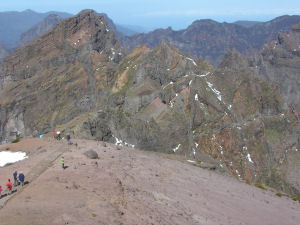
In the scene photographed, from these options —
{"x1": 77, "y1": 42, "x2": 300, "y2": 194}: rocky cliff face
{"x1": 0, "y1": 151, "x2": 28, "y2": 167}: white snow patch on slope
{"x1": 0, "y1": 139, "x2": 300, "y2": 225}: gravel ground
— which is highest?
{"x1": 0, "y1": 139, "x2": 300, "y2": 225}: gravel ground

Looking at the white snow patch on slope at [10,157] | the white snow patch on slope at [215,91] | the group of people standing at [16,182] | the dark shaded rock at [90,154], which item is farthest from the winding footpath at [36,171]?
the white snow patch on slope at [215,91]

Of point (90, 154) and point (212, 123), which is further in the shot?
point (212, 123)

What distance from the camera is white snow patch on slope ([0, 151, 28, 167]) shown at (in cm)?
6044

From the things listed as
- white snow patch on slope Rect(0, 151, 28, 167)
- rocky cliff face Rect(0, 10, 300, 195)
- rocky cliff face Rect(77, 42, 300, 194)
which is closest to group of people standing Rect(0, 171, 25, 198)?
white snow patch on slope Rect(0, 151, 28, 167)


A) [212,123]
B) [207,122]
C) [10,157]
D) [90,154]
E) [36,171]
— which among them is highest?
[36,171]

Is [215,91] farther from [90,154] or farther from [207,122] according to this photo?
[90,154]

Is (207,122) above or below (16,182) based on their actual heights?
below

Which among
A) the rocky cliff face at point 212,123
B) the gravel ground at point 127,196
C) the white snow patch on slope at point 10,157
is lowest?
the rocky cliff face at point 212,123

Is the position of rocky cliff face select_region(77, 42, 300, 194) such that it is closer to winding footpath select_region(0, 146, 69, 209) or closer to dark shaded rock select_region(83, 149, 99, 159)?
winding footpath select_region(0, 146, 69, 209)

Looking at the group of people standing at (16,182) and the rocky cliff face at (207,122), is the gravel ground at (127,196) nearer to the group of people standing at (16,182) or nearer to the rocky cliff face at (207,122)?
the group of people standing at (16,182)

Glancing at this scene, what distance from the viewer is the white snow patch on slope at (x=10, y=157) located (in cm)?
6044

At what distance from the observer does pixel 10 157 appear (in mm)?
62281

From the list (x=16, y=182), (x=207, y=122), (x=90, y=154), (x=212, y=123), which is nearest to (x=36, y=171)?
(x=16, y=182)

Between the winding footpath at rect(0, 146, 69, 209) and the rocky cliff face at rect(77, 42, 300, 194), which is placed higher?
the winding footpath at rect(0, 146, 69, 209)
